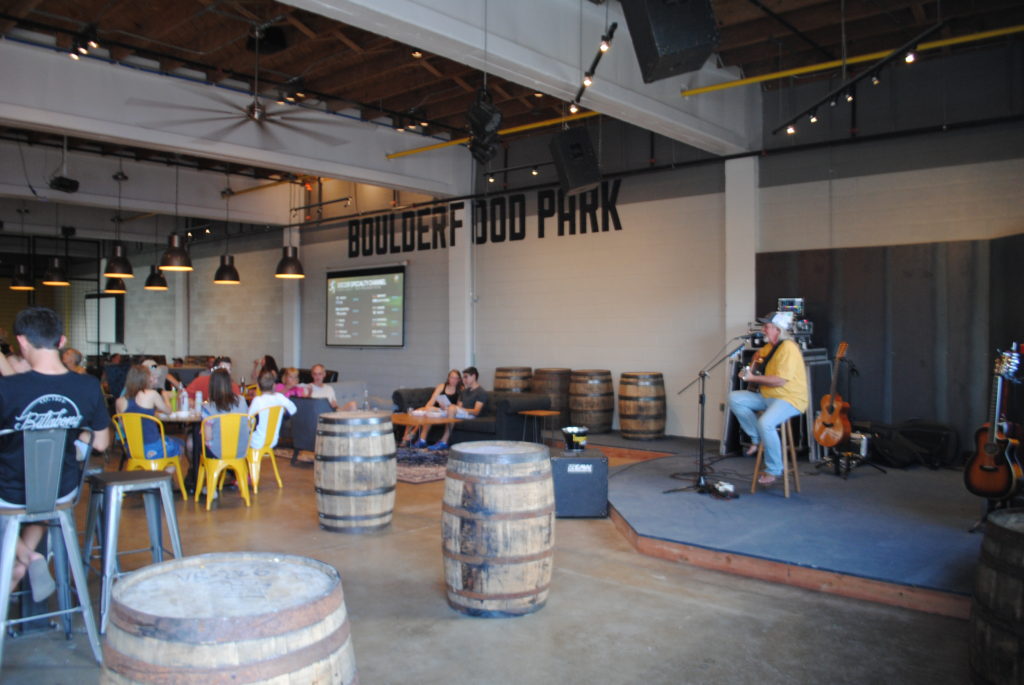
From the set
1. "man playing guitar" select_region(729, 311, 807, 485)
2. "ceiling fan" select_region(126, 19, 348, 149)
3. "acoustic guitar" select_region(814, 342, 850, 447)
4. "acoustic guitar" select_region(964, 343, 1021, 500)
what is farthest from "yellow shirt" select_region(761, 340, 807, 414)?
"ceiling fan" select_region(126, 19, 348, 149)

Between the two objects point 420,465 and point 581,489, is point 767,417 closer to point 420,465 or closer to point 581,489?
point 581,489

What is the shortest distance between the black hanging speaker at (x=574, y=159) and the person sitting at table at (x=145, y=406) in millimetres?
3857

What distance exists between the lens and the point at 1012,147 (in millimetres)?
6605

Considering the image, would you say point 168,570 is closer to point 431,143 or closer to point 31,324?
point 31,324

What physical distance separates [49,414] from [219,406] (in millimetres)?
2957

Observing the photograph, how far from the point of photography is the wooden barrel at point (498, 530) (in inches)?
131

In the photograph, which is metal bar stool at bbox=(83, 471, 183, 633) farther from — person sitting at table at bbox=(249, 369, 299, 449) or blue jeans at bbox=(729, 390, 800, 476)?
blue jeans at bbox=(729, 390, 800, 476)

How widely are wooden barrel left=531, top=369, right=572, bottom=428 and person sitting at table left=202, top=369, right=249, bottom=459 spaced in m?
4.09

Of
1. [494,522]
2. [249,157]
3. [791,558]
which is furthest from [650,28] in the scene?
[249,157]

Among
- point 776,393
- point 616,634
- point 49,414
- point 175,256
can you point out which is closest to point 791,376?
point 776,393

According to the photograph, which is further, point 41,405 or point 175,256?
point 175,256

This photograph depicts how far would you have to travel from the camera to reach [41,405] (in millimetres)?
2949

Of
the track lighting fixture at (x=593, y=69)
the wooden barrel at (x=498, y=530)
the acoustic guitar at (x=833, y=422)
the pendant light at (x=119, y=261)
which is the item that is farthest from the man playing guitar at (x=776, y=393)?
the pendant light at (x=119, y=261)

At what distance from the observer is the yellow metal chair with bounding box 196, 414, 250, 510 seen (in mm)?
5660
